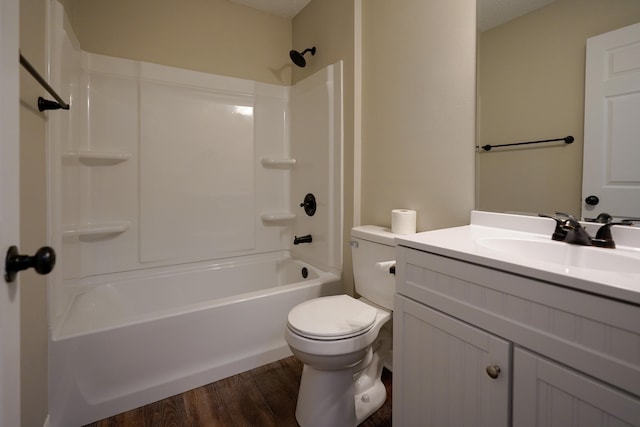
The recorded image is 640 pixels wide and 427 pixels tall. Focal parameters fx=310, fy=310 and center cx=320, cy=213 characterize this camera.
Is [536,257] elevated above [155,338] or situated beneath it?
elevated above

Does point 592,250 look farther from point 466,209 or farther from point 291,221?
point 291,221

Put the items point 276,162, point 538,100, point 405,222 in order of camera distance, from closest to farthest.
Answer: point 538,100 < point 405,222 < point 276,162

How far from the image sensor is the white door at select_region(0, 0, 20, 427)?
51cm

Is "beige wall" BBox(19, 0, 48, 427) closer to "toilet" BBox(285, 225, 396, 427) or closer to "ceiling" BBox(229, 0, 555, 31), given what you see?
"toilet" BBox(285, 225, 396, 427)

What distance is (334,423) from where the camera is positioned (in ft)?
4.26

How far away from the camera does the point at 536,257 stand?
3.37 feet

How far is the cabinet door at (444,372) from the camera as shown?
780 mm

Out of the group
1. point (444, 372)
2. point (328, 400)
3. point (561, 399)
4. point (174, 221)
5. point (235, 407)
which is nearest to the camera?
point (561, 399)

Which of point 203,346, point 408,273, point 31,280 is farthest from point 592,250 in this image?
point 31,280

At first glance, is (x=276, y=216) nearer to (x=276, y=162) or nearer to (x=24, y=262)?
(x=276, y=162)

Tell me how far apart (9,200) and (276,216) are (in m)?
→ 1.95

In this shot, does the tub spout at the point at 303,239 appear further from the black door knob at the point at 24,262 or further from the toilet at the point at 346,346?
the black door knob at the point at 24,262

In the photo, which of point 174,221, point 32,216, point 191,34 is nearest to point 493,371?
point 32,216

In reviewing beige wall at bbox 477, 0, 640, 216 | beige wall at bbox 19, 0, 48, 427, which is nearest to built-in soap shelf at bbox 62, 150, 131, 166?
beige wall at bbox 19, 0, 48, 427
